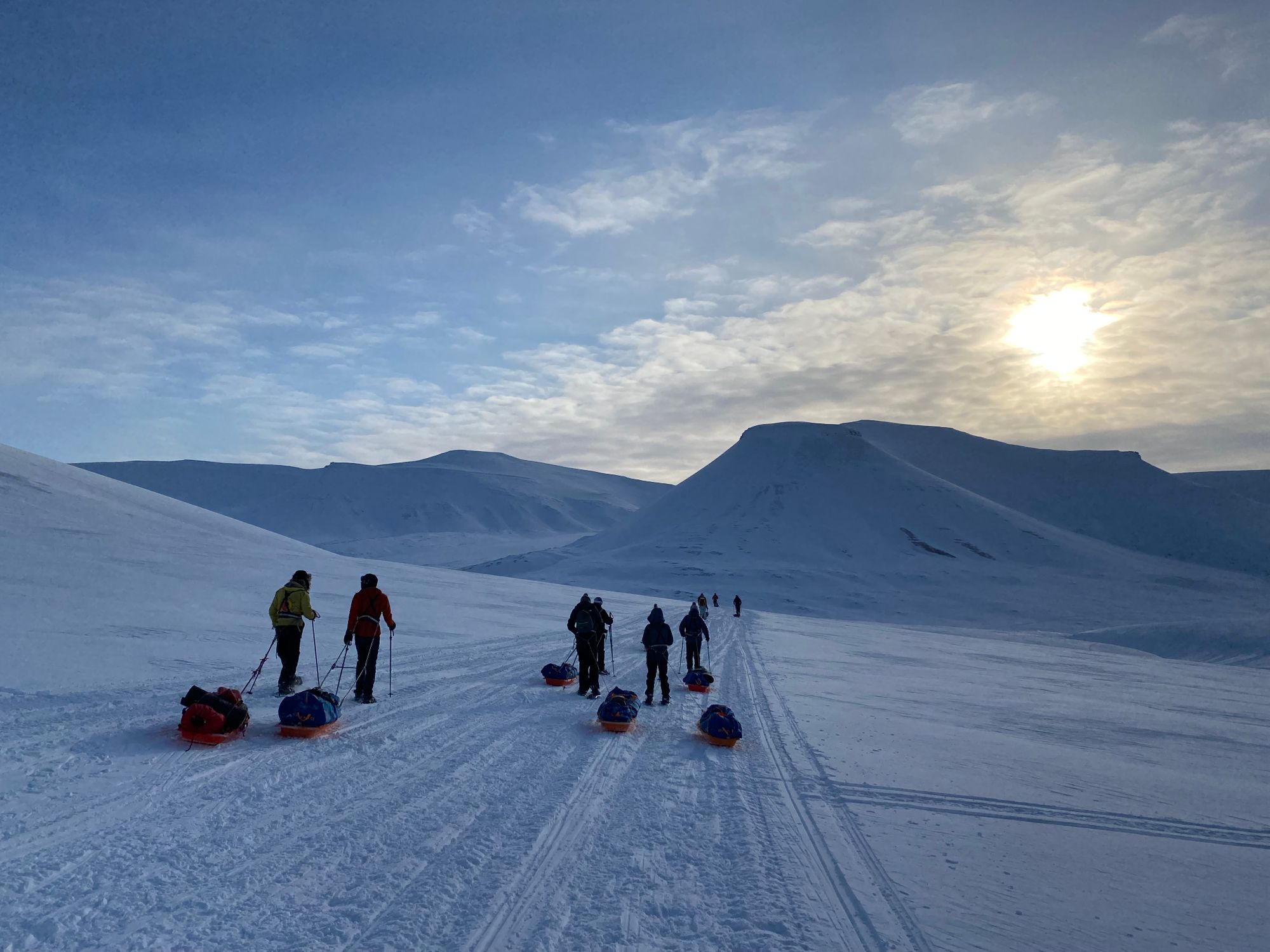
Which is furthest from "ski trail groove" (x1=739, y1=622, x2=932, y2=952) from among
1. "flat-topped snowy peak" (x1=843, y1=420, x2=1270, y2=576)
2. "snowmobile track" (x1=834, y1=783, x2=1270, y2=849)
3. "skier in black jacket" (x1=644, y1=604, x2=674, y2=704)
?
"flat-topped snowy peak" (x1=843, y1=420, x2=1270, y2=576)

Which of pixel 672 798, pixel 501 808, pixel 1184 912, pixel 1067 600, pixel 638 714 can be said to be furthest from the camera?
pixel 1067 600

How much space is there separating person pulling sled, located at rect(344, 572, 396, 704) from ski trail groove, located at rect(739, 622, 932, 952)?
564cm

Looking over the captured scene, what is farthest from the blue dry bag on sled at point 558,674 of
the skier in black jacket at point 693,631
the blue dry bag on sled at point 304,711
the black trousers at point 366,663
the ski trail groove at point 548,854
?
the blue dry bag on sled at point 304,711

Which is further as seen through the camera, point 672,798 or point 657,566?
point 657,566

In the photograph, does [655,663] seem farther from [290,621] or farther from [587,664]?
[290,621]

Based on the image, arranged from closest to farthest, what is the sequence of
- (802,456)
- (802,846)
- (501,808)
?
(802,846) < (501,808) < (802,456)

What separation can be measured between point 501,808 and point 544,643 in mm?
13034

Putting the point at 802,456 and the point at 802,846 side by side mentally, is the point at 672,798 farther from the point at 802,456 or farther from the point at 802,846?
the point at 802,456

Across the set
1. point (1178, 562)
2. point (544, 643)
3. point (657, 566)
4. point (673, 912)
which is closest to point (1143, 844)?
point (673, 912)

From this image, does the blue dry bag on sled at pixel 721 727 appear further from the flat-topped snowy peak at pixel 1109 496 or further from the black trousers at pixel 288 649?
the flat-topped snowy peak at pixel 1109 496

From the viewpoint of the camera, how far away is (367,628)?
10.2m

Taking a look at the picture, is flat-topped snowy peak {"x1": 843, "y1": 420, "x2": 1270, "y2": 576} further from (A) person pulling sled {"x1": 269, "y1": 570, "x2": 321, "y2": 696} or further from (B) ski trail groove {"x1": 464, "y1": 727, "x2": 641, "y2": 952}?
(A) person pulling sled {"x1": 269, "y1": 570, "x2": 321, "y2": 696}

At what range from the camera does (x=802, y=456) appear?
13000 cm

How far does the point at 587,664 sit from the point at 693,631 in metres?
3.98
